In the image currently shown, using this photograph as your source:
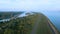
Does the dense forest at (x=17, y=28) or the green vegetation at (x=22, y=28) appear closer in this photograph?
the dense forest at (x=17, y=28)

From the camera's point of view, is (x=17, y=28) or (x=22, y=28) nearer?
(x=17, y=28)

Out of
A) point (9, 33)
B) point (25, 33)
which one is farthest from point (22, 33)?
point (9, 33)

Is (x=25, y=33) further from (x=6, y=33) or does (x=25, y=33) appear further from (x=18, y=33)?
(x=6, y=33)

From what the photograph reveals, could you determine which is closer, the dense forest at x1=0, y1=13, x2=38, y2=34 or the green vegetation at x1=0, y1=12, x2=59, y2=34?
the dense forest at x1=0, y1=13, x2=38, y2=34

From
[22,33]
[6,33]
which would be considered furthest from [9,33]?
[22,33]

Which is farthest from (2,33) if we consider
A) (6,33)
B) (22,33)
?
(22,33)

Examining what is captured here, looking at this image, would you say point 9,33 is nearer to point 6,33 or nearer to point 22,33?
point 6,33

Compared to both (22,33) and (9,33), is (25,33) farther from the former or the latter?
(9,33)
